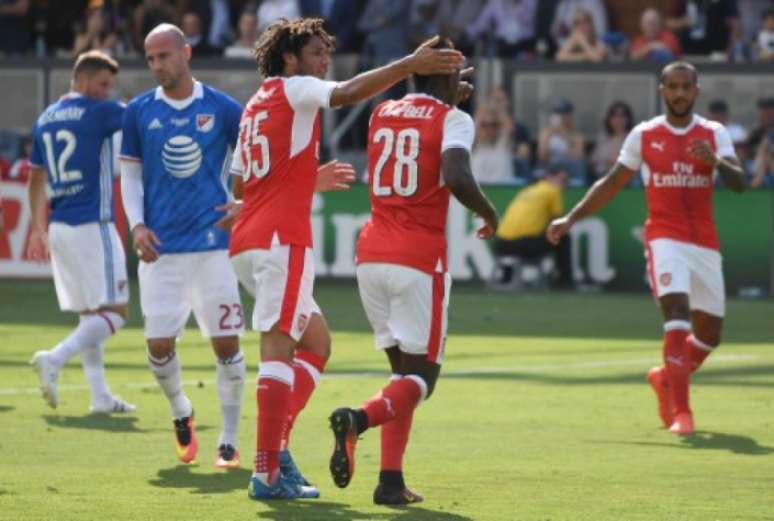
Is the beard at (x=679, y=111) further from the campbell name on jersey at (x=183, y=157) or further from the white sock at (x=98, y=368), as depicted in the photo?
the white sock at (x=98, y=368)

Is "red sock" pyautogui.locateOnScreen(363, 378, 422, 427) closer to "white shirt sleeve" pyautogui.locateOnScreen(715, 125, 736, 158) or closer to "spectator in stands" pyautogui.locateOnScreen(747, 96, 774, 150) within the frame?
"white shirt sleeve" pyautogui.locateOnScreen(715, 125, 736, 158)

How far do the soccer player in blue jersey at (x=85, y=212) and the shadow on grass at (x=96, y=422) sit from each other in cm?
34

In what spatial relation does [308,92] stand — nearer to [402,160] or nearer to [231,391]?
[402,160]

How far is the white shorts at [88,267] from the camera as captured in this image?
1346cm

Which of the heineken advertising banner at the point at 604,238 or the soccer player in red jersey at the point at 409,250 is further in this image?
the heineken advertising banner at the point at 604,238

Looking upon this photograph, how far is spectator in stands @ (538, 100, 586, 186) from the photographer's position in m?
23.9

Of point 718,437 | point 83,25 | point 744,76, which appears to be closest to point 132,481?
point 718,437

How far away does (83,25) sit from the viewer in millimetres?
28078

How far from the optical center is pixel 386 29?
2586 centimetres

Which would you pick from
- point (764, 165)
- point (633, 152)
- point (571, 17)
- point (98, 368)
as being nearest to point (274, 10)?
point (571, 17)

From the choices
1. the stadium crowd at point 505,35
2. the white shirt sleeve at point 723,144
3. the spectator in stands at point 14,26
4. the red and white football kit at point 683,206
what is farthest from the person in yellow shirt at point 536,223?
the white shirt sleeve at point 723,144

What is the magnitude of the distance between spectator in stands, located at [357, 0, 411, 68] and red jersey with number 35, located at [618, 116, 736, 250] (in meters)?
13.0

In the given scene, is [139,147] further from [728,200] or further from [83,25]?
[83,25]

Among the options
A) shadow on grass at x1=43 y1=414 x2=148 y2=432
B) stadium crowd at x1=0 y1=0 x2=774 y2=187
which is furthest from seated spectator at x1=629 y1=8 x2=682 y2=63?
shadow on grass at x1=43 y1=414 x2=148 y2=432
